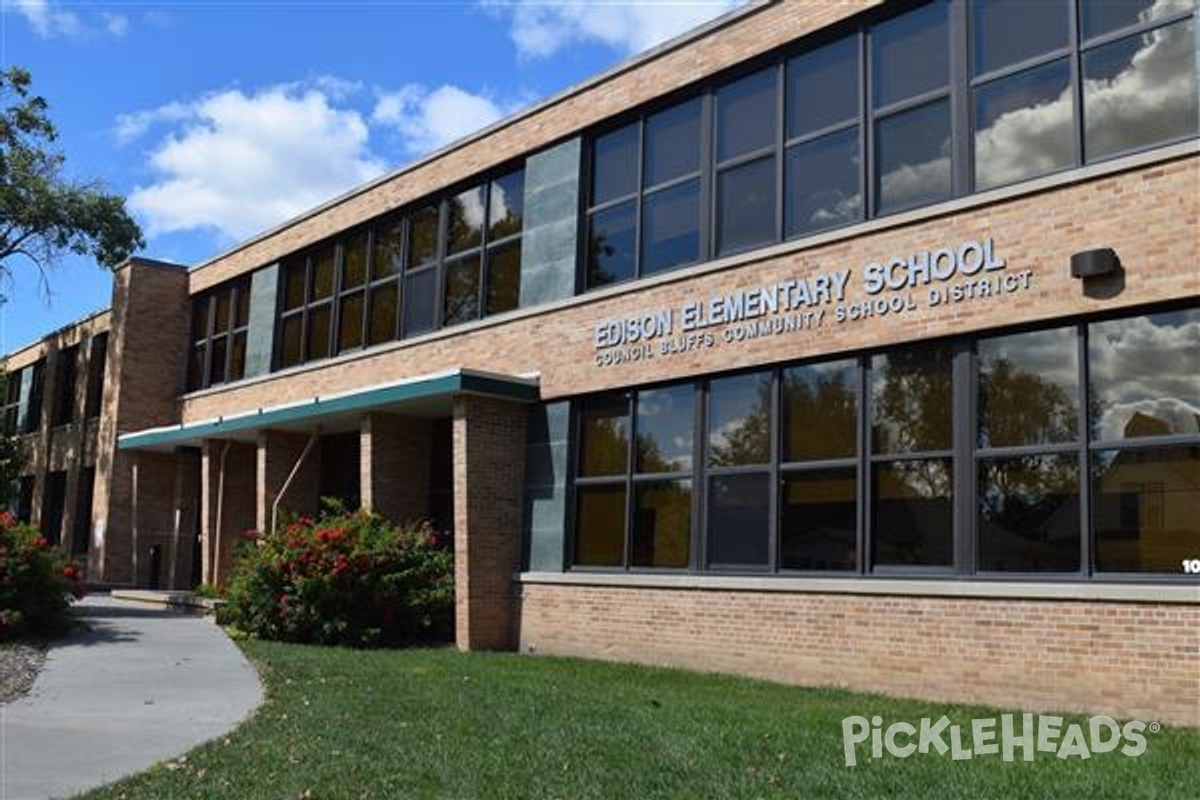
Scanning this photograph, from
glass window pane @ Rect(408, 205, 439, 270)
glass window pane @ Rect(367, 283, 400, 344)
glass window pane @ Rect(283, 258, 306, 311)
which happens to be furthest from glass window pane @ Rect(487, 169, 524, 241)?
glass window pane @ Rect(283, 258, 306, 311)

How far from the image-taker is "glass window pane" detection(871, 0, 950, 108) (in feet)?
40.3

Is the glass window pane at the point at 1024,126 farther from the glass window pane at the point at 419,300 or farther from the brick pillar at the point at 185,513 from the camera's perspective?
the brick pillar at the point at 185,513

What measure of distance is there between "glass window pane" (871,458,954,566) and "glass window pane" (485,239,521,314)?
22.8ft

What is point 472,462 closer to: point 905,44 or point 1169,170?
point 905,44

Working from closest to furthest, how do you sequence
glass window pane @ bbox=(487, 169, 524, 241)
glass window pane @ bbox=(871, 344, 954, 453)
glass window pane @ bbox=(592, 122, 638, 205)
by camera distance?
glass window pane @ bbox=(871, 344, 954, 453), glass window pane @ bbox=(592, 122, 638, 205), glass window pane @ bbox=(487, 169, 524, 241)

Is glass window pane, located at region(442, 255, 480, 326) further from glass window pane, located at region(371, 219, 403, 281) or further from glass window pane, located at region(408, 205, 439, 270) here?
glass window pane, located at region(371, 219, 403, 281)

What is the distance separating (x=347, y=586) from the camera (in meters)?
16.0

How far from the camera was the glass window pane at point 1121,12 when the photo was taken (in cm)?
1051

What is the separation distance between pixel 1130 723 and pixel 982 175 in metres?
5.32

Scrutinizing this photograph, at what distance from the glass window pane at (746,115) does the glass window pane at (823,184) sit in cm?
58

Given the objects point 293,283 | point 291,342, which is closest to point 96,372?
point 293,283

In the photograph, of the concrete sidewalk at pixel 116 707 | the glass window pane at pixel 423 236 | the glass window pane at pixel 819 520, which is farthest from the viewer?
the glass window pane at pixel 423 236

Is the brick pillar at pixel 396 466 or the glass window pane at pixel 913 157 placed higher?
the glass window pane at pixel 913 157

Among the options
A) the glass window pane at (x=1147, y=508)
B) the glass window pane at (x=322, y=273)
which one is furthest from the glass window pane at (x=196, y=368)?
the glass window pane at (x=1147, y=508)
